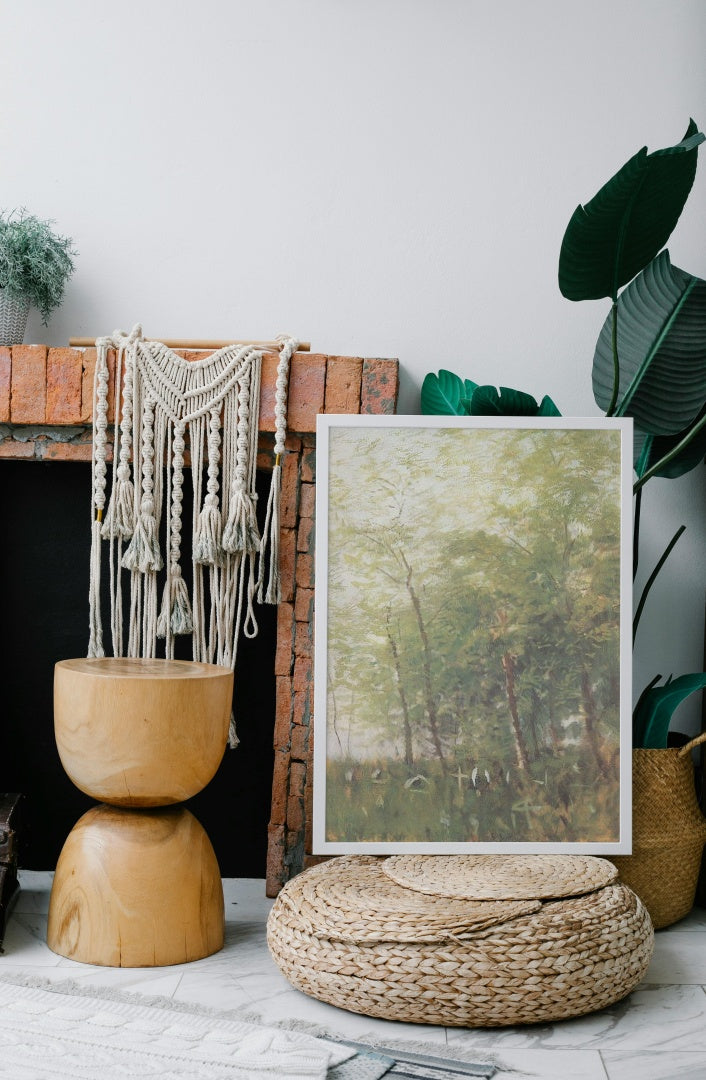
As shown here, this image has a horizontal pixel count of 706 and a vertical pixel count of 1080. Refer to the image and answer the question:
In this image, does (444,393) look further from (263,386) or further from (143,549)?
(143,549)

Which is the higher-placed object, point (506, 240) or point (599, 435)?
point (506, 240)

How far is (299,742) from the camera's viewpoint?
7.15 feet

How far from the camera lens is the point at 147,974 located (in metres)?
1.74

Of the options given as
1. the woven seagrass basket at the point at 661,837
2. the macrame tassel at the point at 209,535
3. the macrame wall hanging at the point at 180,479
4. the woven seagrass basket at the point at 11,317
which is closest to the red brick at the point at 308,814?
the macrame wall hanging at the point at 180,479

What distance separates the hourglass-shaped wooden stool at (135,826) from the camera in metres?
1.75

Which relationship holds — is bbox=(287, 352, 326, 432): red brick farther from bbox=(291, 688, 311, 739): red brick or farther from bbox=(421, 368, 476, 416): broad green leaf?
bbox=(291, 688, 311, 739): red brick

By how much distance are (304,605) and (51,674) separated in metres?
0.69

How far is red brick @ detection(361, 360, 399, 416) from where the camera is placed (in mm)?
2154

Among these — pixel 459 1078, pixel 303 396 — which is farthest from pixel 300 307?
pixel 459 1078

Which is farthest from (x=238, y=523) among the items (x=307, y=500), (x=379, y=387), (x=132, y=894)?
(x=132, y=894)

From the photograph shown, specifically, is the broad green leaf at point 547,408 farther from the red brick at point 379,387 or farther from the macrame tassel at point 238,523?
the macrame tassel at point 238,523

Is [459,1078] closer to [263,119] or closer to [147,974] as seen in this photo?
[147,974]

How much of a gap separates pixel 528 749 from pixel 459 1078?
2.28 feet

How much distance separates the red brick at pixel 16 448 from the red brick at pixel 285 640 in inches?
27.1
